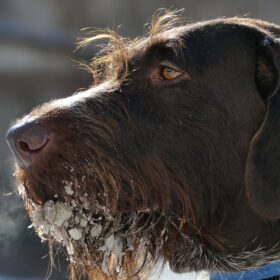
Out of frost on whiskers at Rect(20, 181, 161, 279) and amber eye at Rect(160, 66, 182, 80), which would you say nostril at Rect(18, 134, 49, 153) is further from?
amber eye at Rect(160, 66, 182, 80)

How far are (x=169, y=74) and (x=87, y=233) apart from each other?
829 mm

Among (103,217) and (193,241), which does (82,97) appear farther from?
(193,241)

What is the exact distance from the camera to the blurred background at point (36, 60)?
18.8ft

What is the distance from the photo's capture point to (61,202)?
332 cm

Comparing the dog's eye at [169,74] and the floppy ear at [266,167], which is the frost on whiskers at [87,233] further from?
the dog's eye at [169,74]

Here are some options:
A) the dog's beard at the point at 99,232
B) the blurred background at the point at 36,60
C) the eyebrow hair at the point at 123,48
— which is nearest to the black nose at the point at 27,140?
the dog's beard at the point at 99,232

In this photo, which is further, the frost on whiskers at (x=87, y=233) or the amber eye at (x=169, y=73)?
the amber eye at (x=169, y=73)

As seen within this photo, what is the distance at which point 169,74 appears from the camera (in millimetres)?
3523

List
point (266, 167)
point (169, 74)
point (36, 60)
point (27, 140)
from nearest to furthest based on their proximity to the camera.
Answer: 1. point (27, 140)
2. point (266, 167)
3. point (169, 74)
4. point (36, 60)

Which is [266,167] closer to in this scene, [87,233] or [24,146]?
A: [87,233]

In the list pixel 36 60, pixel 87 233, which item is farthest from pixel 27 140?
pixel 36 60

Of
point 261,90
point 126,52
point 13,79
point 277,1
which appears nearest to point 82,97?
point 126,52

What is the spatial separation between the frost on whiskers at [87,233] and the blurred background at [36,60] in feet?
5.41

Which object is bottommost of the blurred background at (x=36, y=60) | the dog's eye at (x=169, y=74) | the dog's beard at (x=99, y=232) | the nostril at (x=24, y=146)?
the blurred background at (x=36, y=60)
